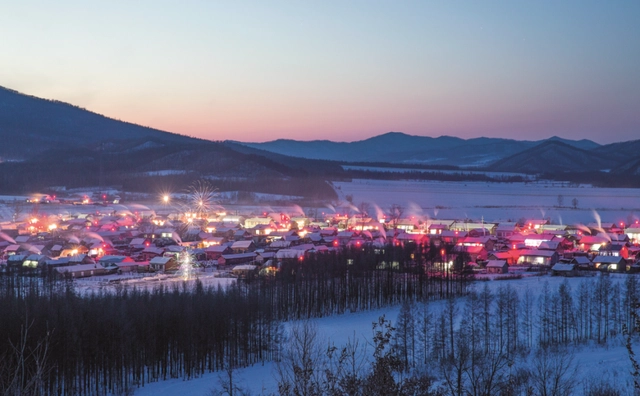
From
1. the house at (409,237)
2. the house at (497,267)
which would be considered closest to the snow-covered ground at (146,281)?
the house at (497,267)

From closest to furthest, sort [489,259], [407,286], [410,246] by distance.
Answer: [407,286], [410,246], [489,259]

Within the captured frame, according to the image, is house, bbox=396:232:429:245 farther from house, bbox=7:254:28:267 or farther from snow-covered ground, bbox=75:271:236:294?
house, bbox=7:254:28:267

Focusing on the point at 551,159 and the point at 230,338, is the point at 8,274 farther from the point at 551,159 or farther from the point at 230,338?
the point at 551,159

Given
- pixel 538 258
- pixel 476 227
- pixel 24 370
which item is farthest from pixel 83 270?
pixel 476 227

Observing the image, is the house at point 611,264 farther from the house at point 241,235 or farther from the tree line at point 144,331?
the house at point 241,235

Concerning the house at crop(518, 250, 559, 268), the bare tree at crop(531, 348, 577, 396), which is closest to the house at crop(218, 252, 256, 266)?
the house at crop(518, 250, 559, 268)

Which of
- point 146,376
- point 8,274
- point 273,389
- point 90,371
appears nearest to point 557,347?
point 273,389
